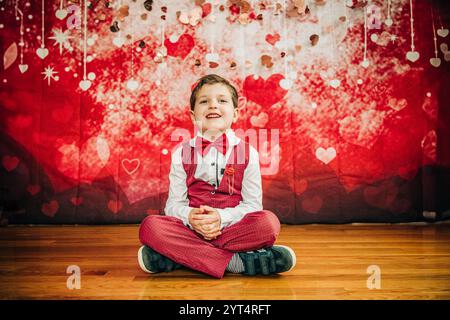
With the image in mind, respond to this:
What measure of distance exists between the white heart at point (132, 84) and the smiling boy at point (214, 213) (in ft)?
3.19

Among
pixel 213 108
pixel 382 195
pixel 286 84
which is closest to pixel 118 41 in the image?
pixel 286 84

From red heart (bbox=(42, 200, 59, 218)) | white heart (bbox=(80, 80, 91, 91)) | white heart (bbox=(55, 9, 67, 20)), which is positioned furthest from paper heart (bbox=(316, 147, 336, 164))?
white heart (bbox=(55, 9, 67, 20))

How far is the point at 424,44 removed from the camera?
2.25 m

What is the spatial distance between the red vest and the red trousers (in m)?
0.14

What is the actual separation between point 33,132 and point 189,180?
1408 millimetres

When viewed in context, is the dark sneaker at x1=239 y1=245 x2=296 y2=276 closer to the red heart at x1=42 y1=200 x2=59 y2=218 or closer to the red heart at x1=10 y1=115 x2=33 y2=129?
the red heart at x1=42 y1=200 x2=59 y2=218

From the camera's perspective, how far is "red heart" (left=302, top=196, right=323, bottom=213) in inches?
88.7

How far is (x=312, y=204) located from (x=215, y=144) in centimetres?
115

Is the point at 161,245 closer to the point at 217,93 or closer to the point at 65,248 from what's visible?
the point at 217,93

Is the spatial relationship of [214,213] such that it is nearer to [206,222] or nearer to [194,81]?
[206,222]

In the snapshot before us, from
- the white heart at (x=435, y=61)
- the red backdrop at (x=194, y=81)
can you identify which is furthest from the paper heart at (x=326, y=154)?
the white heart at (x=435, y=61)

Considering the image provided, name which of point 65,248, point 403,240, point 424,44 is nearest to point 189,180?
point 65,248
